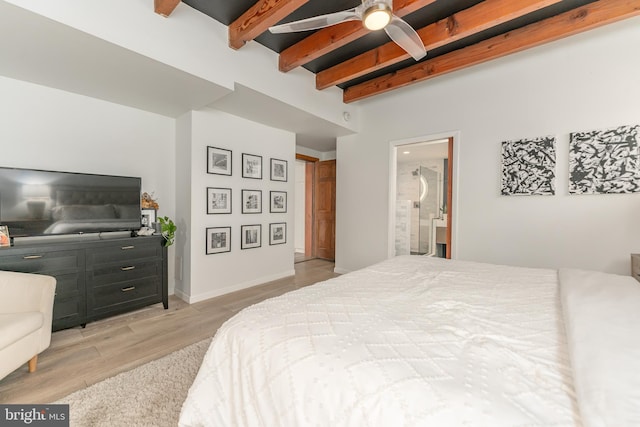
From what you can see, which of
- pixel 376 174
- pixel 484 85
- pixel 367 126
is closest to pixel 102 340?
pixel 376 174

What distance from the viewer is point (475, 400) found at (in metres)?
0.61

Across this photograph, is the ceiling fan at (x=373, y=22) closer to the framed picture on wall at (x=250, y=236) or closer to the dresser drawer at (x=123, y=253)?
the dresser drawer at (x=123, y=253)

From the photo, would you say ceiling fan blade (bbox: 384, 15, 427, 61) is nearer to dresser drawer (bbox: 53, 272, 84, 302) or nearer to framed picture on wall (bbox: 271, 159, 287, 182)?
framed picture on wall (bbox: 271, 159, 287, 182)

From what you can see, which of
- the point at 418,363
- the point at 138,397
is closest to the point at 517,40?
the point at 418,363

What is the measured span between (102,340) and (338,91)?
3.88 m

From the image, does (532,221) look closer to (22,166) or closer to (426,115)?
(426,115)

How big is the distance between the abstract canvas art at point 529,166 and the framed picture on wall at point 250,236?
10.4 feet

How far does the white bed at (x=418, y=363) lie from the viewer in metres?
0.61

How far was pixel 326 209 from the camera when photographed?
559 centimetres

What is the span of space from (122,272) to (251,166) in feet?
6.46

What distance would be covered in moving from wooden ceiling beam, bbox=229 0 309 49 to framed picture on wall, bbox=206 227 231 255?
6.83ft

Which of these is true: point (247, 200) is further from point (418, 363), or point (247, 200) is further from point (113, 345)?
point (418, 363)

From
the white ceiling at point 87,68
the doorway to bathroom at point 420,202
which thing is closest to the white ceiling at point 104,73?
the white ceiling at point 87,68

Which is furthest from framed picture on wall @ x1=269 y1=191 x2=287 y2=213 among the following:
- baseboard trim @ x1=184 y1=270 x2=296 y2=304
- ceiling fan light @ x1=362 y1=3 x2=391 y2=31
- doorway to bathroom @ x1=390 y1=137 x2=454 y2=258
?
doorway to bathroom @ x1=390 y1=137 x2=454 y2=258
